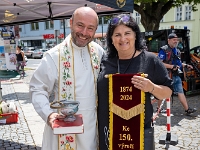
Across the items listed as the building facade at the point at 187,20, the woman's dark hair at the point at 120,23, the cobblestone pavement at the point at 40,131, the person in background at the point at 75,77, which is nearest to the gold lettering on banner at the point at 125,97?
the person in background at the point at 75,77

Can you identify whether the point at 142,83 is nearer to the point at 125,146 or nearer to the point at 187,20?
the point at 125,146

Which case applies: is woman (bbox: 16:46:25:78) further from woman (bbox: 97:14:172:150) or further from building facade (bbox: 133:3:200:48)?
building facade (bbox: 133:3:200:48)

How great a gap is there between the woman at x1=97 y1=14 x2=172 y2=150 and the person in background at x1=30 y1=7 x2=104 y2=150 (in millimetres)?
78

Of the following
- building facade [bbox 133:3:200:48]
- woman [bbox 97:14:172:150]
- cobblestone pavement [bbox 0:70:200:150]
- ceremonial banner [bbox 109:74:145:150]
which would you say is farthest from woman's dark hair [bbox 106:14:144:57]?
building facade [bbox 133:3:200:48]

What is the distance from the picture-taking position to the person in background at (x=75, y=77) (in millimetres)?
1854

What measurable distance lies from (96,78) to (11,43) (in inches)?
465

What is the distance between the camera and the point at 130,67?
1876mm

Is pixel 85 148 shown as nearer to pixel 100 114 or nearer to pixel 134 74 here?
pixel 100 114

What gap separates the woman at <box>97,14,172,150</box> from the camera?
183 centimetres

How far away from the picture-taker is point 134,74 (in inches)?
69.5

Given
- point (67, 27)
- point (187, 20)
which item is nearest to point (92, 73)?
point (187, 20)

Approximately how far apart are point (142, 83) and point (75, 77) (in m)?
0.53

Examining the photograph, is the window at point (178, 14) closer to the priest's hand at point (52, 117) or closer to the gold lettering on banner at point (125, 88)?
the gold lettering on banner at point (125, 88)

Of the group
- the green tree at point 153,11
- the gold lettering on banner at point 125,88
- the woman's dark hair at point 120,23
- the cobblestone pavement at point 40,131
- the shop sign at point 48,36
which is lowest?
the cobblestone pavement at point 40,131
